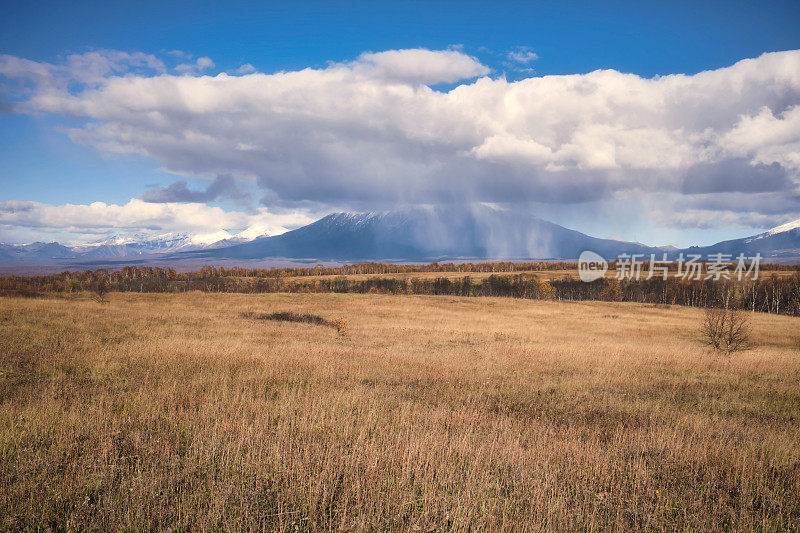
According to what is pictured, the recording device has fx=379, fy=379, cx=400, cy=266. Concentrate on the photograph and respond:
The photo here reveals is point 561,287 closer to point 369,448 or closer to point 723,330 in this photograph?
point 723,330

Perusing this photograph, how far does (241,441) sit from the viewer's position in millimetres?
5863

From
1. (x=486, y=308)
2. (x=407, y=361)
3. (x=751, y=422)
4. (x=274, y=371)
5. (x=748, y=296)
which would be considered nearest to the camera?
(x=751, y=422)

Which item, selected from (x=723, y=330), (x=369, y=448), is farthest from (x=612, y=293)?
(x=369, y=448)

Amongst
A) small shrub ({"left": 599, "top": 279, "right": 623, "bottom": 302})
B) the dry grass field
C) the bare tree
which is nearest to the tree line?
small shrub ({"left": 599, "top": 279, "right": 623, "bottom": 302})

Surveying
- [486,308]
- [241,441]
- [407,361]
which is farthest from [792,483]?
[486,308]

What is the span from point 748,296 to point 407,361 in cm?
11916

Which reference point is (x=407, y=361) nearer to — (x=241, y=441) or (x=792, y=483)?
(x=241, y=441)

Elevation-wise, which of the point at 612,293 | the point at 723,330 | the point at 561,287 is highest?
the point at 723,330

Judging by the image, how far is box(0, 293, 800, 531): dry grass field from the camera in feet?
14.6

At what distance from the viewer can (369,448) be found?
5746 mm

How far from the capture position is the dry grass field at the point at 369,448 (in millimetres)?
4445

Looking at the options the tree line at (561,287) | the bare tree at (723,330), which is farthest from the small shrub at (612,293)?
the bare tree at (723,330)

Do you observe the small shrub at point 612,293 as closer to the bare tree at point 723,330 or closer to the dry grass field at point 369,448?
the bare tree at point 723,330

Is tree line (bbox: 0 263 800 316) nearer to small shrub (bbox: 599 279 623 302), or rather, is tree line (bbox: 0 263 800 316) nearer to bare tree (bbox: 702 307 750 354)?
small shrub (bbox: 599 279 623 302)
